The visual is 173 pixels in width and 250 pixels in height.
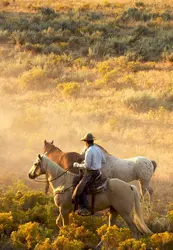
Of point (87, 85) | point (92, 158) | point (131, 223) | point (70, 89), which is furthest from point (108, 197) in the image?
point (87, 85)

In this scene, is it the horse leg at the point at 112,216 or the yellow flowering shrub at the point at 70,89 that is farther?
the yellow flowering shrub at the point at 70,89

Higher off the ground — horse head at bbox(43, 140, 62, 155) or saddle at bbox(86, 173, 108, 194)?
horse head at bbox(43, 140, 62, 155)

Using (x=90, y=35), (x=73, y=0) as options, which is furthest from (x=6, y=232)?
(x=73, y=0)

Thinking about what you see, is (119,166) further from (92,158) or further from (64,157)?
(92,158)

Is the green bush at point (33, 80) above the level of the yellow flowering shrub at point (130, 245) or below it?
above

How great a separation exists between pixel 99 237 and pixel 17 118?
9.97 meters

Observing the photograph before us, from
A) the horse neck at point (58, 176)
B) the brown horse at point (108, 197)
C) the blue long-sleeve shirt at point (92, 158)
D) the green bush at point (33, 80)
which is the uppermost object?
the green bush at point (33, 80)

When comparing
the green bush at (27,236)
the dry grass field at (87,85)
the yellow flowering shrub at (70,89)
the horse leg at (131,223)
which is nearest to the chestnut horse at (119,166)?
the dry grass field at (87,85)

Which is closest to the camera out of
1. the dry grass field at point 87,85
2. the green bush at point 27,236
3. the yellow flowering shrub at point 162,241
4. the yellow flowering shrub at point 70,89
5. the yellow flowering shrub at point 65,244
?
the yellow flowering shrub at point 65,244

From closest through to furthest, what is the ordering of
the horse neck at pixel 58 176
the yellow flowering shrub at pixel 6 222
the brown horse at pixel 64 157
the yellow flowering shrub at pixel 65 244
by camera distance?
1. the yellow flowering shrub at pixel 65 244
2. the yellow flowering shrub at pixel 6 222
3. the horse neck at pixel 58 176
4. the brown horse at pixel 64 157

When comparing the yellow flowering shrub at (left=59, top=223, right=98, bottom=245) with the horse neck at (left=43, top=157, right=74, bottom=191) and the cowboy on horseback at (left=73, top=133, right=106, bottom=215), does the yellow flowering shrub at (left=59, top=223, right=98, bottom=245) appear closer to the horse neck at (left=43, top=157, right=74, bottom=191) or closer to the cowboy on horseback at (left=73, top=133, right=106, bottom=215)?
the cowboy on horseback at (left=73, top=133, right=106, bottom=215)

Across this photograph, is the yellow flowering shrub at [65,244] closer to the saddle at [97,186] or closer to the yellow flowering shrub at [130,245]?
the yellow flowering shrub at [130,245]

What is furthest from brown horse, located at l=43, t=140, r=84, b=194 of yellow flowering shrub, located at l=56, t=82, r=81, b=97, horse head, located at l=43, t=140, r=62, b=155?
yellow flowering shrub, located at l=56, t=82, r=81, b=97

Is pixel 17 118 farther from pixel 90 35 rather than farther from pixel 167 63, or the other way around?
pixel 90 35
